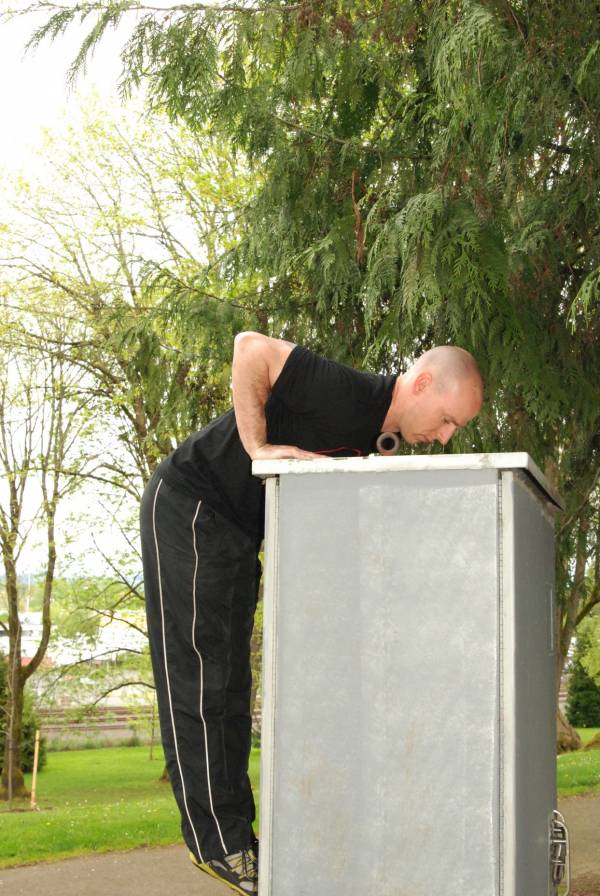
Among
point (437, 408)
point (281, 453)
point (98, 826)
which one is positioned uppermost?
point (437, 408)

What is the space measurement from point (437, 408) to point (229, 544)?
624 mm

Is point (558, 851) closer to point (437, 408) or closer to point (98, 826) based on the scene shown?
point (437, 408)

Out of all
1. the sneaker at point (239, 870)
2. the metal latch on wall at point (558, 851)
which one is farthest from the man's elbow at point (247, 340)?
the metal latch on wall at point (558, 851)

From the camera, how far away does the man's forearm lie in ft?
7.90

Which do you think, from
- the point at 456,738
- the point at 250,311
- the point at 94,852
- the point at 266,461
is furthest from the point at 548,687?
the point at 94,852

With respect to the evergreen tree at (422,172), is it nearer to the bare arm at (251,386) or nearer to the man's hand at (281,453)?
the bare arm at (251,386)

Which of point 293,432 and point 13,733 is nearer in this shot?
point 293,432

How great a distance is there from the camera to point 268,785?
2084 mm

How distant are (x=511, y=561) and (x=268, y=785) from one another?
66 centimetres

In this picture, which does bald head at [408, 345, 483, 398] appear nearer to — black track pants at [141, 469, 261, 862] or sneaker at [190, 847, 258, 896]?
black track pants at [141, 469, 261, 862]

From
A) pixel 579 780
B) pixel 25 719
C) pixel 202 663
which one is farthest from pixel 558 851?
pixel 25 719

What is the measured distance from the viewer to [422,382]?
2525mm

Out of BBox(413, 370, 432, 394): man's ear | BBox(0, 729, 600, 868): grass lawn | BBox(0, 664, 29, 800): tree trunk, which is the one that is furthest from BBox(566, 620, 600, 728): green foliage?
BBox(413, 370, 432, 394): man's ear

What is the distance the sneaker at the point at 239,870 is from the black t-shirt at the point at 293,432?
0.77m
